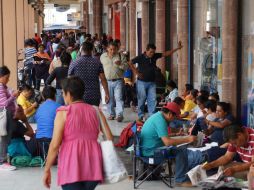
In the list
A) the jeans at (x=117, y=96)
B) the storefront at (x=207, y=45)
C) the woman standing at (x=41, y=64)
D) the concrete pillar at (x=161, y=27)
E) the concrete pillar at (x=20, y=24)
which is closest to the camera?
the storefront at (x=207, y=45)

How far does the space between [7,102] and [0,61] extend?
413 centimetres

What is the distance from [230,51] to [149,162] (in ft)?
11.2

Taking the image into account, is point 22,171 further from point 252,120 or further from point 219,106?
point 252,120

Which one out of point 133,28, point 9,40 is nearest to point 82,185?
point 9,40

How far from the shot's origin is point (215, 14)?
12.1 metres

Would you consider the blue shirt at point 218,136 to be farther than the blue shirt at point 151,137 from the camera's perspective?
Yes

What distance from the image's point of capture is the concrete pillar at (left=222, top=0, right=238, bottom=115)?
33.5ft

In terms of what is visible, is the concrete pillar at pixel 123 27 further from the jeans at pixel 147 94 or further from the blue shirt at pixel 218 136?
the blue shirt at pixel 218 136

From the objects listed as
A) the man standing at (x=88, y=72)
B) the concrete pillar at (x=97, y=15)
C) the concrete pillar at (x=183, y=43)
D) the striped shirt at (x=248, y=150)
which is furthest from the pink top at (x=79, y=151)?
the concrete pillar at (x=97, y=15)

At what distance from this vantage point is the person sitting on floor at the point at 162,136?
7.49 meters

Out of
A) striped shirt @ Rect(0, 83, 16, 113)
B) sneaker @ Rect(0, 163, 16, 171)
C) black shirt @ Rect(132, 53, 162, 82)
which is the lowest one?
sneaker @ Rect(0, 163, 16, 171)

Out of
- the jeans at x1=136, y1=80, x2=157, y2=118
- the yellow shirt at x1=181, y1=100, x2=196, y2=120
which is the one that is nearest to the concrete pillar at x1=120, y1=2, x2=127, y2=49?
the jeans at x1=136, y1=80, x2=157, y2=118

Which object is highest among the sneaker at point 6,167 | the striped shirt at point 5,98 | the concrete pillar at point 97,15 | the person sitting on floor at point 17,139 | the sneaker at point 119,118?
the concrete pillar at point 97,15

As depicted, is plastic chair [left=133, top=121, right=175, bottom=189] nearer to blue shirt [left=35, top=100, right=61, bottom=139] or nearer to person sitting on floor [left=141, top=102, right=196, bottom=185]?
person sitting on floor [left=141, top=102, right=196, bottom=185]
